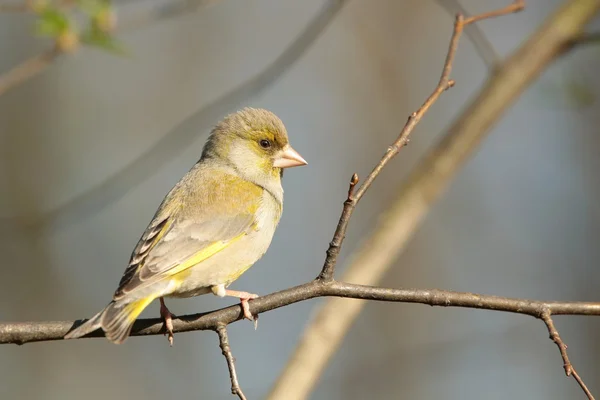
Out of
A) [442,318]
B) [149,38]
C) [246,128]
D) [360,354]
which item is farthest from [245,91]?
[149,38]

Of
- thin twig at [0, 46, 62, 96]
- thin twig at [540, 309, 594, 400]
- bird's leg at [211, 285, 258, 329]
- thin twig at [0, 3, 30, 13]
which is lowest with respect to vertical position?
bird's leg at [211, 285, 258, 329]

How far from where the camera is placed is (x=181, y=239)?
5305mm

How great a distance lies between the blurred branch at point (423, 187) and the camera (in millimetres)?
5820

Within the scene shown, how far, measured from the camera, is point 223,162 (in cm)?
640

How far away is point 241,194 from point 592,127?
28.8 ft

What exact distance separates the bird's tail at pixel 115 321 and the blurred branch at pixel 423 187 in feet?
4.77

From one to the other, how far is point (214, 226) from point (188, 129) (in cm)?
151

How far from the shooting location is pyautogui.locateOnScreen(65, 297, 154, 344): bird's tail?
4.10 metres

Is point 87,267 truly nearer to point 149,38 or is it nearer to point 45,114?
point 45,114

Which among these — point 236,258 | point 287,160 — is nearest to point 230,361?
point 236,258

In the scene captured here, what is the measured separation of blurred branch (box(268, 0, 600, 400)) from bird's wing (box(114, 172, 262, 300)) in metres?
1.03

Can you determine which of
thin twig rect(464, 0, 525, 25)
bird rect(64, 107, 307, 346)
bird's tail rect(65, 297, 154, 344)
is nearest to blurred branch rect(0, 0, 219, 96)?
bird rect(64, 107, 307, 346)

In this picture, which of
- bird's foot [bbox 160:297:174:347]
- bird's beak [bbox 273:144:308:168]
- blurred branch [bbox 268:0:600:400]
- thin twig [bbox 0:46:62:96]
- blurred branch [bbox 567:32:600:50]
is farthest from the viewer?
blurred branch [bbox 567:32:600:50]

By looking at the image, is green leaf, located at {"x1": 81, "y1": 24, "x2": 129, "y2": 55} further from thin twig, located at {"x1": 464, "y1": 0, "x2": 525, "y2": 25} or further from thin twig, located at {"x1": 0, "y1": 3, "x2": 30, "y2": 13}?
thin twig, located at {"x1": 464, "y1": 0, "x2": 525, "y2": 25}
